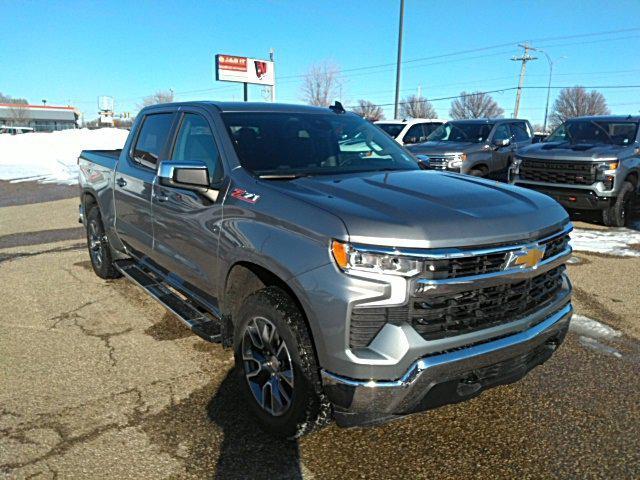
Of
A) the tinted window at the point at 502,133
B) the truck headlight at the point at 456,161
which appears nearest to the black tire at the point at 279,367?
the truck headlight at the point at 456,161

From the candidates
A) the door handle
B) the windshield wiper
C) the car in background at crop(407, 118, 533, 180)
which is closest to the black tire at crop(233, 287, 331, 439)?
the windshield wiper

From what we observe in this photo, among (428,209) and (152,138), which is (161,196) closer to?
(152,138)

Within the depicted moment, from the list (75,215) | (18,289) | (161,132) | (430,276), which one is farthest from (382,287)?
(75,215)

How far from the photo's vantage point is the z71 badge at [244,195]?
2934 millimetres

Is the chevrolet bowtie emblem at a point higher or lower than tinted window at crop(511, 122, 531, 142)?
lower

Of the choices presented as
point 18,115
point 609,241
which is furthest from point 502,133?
point 18,115

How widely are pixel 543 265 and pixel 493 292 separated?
1.29 feet

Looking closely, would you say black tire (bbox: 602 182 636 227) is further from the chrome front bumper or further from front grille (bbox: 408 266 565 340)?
the chrome front bumper

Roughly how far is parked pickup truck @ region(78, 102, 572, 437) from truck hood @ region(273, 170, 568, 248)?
0.4 inches

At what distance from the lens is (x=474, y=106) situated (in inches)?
3027

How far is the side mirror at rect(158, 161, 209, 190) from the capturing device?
3.17 m

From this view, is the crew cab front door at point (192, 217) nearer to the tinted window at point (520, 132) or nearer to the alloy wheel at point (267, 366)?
the alloy wheel at point (267, 366)

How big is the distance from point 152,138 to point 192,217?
1.45 metres

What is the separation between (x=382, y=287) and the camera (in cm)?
226
